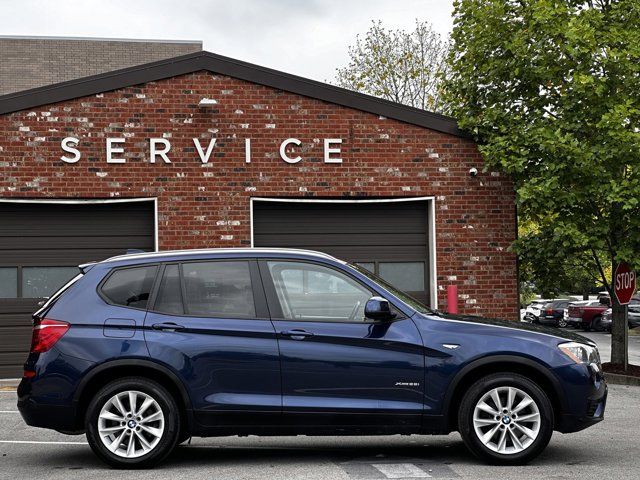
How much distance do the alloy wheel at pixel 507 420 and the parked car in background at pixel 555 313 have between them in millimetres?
36068

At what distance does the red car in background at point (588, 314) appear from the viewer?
39.4 m

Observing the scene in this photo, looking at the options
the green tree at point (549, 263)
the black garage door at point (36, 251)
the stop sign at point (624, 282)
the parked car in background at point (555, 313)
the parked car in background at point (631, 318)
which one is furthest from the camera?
the parked car in background at point (555, 313)

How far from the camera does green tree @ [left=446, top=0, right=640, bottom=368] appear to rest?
1555 cm

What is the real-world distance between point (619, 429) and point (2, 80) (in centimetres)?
2860

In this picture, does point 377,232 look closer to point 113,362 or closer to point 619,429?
point 619,429

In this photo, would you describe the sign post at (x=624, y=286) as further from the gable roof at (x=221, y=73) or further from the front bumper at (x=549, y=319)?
the front bumper at (x=549, y=319)

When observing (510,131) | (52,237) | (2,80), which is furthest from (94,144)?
(2,80)

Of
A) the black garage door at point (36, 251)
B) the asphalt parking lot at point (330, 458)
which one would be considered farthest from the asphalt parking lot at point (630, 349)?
the asphalt parking lot at point (330, 458)

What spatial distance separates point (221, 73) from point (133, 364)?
9554mm

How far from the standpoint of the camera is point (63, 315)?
26.2 ft

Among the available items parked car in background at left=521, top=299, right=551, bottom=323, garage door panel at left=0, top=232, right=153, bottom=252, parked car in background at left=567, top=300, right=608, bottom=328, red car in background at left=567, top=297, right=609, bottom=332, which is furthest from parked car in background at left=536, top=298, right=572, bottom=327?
garage door panel at left=0, top=232, right=153, bottom=252

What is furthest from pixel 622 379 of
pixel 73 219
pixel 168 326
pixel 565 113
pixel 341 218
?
pixel 168 326

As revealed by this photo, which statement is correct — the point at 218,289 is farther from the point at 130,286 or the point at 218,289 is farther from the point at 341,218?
the point at 341,218

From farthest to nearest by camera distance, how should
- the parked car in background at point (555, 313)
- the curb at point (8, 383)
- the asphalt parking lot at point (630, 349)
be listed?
the parked car in background at point (555, 313) → the asphalt parking lot at point (630, 349) → the curb at point (8, 383)
